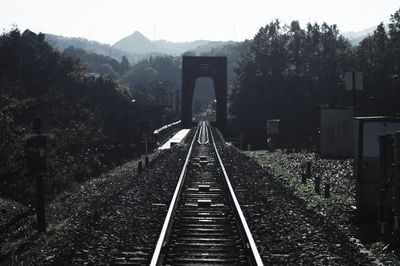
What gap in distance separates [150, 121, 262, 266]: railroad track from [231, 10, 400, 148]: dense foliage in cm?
3908

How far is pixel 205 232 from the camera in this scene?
30.2 feet

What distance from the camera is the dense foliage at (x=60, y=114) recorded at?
21.6m

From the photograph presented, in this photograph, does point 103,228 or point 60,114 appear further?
point 60,114

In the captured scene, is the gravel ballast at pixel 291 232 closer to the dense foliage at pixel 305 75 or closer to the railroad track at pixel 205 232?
the railroad track at pixel 205 232

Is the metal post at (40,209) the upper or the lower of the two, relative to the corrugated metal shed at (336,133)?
lower

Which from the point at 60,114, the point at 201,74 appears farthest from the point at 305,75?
the point at 60,114

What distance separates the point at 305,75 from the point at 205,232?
7727 cm

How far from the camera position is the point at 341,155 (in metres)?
23.6

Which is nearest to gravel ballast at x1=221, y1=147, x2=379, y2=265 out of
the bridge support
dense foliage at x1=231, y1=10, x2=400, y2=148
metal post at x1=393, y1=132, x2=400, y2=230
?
metal post at x1=393, y1=132, x2=400, y2=230

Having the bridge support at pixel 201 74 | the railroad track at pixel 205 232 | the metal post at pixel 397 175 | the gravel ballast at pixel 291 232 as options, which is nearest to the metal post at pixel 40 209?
the railroad track at pixel 205 232

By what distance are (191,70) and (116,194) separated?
6881 cm

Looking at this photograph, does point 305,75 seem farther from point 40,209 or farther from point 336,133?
point 40,209

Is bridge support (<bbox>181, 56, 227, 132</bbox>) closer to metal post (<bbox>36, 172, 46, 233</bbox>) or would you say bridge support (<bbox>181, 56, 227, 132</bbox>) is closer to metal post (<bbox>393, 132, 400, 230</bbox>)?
metal post (<bbox>36, 172, 46, 233</bbox>)

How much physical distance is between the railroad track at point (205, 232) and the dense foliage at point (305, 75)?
128ft
